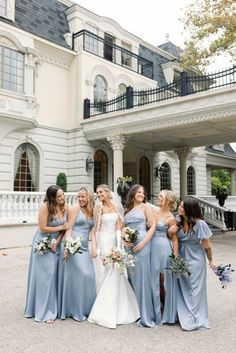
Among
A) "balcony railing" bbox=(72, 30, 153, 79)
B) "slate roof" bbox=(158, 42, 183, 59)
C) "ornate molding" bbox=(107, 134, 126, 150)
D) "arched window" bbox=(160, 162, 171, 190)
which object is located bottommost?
"arched window" bbox=(160, 162, 171, 190)

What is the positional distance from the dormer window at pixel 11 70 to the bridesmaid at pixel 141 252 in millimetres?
11342

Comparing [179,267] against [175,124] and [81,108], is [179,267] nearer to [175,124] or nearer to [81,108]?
[175,124]

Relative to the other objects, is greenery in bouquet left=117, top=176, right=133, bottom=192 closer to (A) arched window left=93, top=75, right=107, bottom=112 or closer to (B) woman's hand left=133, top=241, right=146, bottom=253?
(A) arched window left=93, top=75, right=107, bottom=112

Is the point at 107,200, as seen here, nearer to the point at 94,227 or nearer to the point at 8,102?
the point at 94,227

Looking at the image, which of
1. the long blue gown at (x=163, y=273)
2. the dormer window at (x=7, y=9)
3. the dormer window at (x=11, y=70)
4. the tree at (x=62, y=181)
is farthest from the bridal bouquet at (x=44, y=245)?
the dormer window at (x=7, y=9)

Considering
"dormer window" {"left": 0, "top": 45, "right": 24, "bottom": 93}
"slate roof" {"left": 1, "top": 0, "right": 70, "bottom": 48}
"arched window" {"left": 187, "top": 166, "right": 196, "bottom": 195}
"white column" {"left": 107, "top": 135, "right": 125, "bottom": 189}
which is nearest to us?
"dormer window" {"left": 0, "top": 45, "right": 24, "bottom": 93}

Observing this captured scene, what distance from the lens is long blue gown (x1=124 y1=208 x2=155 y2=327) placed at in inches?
164

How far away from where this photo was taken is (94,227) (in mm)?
4648

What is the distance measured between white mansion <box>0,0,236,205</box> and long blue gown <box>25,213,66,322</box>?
29.4 ft

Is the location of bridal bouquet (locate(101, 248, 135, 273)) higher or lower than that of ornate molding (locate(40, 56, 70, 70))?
lower

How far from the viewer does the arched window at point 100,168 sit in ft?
58.1

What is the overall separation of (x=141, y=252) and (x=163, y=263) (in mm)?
318

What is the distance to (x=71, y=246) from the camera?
14.0 feet

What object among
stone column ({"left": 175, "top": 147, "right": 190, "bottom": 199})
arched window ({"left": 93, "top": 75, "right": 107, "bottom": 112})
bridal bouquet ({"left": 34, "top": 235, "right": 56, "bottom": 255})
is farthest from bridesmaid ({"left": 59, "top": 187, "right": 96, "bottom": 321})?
stone column ({"left": 175, "top": 147, "right": 190, "bottom": 199})
